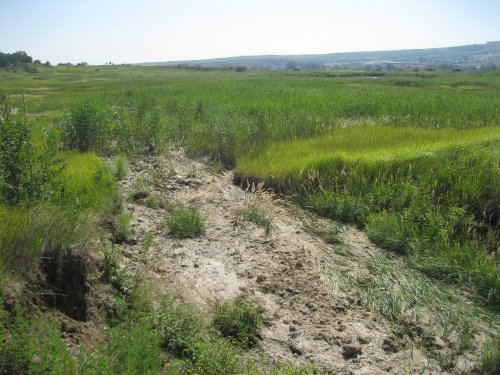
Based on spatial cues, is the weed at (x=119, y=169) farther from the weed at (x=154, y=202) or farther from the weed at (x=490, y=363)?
the weed at (x=490, y=363)

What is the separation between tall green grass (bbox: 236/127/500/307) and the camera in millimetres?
5570

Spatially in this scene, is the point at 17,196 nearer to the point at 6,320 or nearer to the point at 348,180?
the point at 6,320

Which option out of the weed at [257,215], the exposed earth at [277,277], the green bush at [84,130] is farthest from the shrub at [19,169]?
the green bush at [84,130]

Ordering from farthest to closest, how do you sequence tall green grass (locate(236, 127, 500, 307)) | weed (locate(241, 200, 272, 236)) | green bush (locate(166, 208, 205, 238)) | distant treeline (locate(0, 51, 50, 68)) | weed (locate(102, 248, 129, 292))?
1. distant treeline (locate(0, 51, 50, 68))
2. weed (locate(241, 200, 272, 236))
3. green bush (locate(166, 208, 205, 238))
4. tall green grass (locate(236, 127, 500, 307))
5. weed (locate(102, 248, 129, 292))

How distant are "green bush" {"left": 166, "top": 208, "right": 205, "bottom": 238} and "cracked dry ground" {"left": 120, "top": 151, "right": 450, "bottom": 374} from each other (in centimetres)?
13

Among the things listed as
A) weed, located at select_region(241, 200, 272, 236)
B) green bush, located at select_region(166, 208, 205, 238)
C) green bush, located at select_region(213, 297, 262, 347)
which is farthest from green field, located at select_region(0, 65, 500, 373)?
weed, located at select_region(241, 200, 272, 236)

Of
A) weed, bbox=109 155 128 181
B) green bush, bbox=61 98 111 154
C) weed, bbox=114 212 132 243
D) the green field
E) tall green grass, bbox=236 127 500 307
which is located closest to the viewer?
the green field

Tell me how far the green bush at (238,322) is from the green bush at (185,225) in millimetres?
1782

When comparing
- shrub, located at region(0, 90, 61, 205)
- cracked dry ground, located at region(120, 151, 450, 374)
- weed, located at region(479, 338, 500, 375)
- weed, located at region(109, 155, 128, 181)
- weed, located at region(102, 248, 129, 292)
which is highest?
shrub, located at region(0, 90, 61, 205)

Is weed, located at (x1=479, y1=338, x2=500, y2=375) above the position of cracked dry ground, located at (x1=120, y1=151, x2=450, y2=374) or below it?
below

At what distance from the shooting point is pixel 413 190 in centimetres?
671

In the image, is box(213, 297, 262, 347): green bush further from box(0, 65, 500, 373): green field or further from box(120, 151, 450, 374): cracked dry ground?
box(0, 65, 500, 373): green field

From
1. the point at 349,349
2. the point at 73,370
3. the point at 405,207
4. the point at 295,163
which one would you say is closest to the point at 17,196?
the point at 73,370

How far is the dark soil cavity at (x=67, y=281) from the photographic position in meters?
3.56
